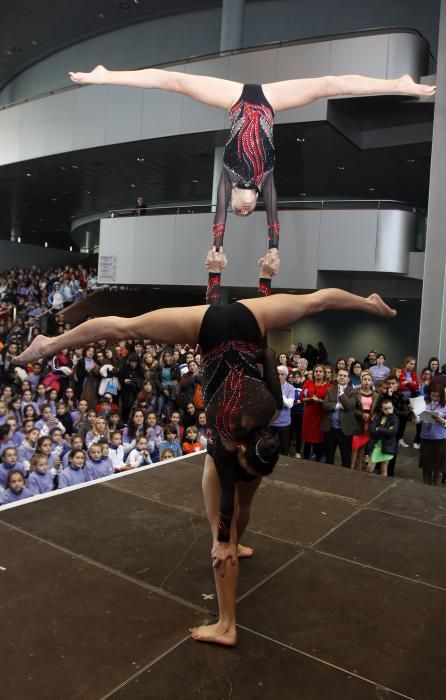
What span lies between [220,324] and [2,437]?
4.44m

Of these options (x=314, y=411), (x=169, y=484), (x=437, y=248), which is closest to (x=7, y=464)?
(x=169, y=484)

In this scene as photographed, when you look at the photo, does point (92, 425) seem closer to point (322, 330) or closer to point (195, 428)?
point (195, 428)

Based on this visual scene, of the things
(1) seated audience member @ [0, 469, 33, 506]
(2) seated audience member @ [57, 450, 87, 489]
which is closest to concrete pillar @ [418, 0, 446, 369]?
(2) seated audience member @ [57, 450, 87, 489]

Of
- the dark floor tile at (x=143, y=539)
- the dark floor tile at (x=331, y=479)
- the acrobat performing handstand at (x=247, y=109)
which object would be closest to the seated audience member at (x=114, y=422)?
the dark floor tile at (x=331, y=479)

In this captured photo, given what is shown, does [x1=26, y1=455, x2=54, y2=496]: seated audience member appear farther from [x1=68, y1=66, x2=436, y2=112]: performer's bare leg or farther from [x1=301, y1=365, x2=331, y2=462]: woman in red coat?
[x1=68, y1=66, x2=436, y2=112]: performer's bare leg

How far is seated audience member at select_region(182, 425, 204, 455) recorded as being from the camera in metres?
6.55

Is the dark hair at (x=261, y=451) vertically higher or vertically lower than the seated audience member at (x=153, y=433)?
higher

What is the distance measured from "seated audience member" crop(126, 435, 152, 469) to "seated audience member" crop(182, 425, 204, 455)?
0.47 metres

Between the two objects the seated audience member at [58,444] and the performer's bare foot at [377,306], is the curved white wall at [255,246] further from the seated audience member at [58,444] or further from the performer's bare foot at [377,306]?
the performer's bare foot at [377,306]

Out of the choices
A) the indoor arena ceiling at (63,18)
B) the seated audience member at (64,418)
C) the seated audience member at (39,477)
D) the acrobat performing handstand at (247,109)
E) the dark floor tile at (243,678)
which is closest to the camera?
the dark floor tile at (243,678)

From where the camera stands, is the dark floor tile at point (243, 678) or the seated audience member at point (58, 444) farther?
the seated audience member at point (58, 444)

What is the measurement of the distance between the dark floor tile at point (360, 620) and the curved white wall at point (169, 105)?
9239 mm

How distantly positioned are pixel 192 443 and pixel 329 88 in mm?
4823

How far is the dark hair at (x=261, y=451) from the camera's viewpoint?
217 cm
